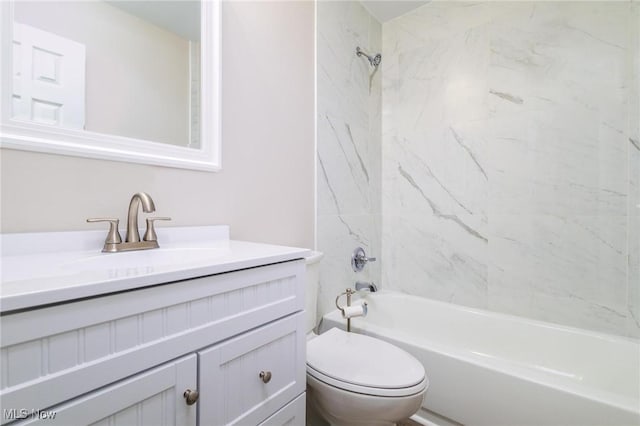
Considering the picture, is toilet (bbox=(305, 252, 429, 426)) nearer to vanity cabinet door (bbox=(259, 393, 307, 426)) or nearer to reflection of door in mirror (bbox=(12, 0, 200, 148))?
vanity cabinet door (bbox=(259, 393, 307, 426))

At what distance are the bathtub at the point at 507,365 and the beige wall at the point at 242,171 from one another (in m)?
0.78

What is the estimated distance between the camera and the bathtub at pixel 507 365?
3.43ft

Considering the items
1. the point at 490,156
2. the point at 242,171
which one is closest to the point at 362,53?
the point at 490,156

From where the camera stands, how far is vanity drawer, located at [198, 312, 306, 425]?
0.65m

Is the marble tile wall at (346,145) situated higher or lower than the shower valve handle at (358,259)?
higher

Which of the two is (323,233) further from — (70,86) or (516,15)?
(516,15)

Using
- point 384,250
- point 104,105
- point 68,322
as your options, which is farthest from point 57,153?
point 384,250

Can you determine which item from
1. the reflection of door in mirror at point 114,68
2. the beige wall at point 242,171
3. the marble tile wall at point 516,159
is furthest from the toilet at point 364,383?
the reflection of door in mirror at point 114,68

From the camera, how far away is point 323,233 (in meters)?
1.77

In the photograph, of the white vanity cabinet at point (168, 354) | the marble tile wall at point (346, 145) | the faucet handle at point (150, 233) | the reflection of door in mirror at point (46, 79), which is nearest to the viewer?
the white vanity cabinet at point (168, 354)

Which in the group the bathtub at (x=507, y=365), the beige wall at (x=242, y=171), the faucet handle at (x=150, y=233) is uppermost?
the beige wall at (x=242, y=171)

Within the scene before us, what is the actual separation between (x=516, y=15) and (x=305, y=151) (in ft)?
4.88

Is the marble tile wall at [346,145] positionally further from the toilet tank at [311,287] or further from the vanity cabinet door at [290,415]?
the vanity cabinet door at [290,415]

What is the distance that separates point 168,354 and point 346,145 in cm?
162
